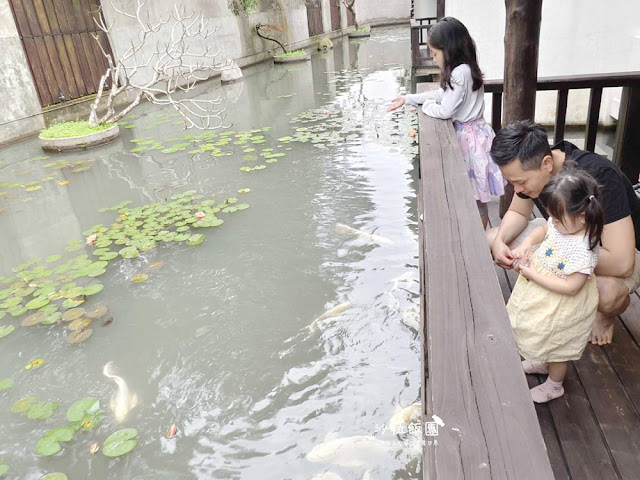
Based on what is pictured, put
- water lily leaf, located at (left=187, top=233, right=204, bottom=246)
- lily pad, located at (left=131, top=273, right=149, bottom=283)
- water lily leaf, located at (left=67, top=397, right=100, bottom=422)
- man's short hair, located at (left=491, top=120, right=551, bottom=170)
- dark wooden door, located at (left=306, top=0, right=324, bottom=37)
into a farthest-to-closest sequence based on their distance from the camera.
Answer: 1. dark wooden door, located at (left=306, top=0, right=324, bottom=37)
2. water lily leaf, located at (left=187, top=233, right=204, bottom=246)
3. lily pad, located at (left=131, top=273, right=149, bottom=283)
4. water lily leaf, located at (left=67, top=397, right=100, bottom=422)
5. man's short hair, located at (left=491, top=120, right=551, bottom=170)

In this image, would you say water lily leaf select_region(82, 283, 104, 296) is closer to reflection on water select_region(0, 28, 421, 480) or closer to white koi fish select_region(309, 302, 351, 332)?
reflection on water select_region(0, 28, 421, 480)

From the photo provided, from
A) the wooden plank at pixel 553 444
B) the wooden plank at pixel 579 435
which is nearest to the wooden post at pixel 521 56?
the wooden plank at pixel 579 435

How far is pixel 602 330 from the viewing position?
6.30ft

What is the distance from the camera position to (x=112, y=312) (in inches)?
123

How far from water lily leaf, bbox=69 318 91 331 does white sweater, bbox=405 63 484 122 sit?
7.87 feet

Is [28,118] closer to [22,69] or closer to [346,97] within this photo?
[22,69]

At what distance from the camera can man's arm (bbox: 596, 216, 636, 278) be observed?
162 centimetres

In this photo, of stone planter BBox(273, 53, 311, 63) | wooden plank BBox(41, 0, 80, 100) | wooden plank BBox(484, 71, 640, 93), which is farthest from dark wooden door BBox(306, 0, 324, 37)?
wooden plank BBox(484, 71, 640, 93)

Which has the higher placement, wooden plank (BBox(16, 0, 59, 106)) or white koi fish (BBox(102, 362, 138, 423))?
wooden plank (BBox(16, 0, 59, 106))

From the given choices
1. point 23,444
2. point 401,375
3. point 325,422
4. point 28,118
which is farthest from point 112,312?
point 28,118

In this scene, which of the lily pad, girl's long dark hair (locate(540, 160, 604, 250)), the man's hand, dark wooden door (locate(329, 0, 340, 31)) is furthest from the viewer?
dark wooden door (locate(329, 0, 340, 31))

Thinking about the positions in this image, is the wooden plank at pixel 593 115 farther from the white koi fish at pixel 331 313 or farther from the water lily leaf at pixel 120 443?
the water lily leaf at pixel 120 443

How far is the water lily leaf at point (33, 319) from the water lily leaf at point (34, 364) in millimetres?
323

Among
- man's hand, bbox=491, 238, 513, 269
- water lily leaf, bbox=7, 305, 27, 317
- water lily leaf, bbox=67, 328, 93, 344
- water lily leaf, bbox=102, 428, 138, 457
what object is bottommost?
water lily leaf, bbox=102, 428, 138, 457
